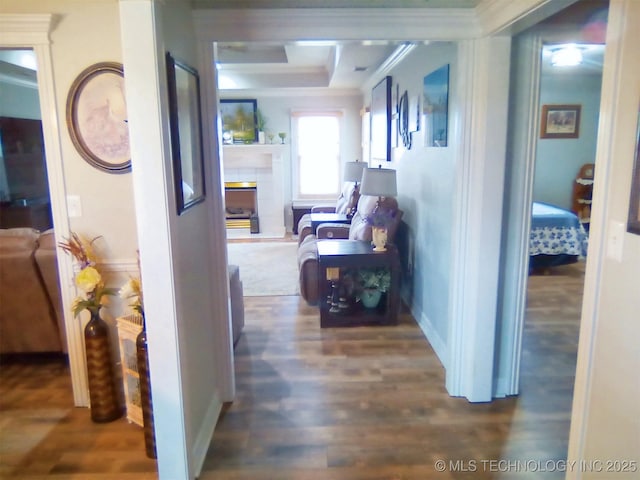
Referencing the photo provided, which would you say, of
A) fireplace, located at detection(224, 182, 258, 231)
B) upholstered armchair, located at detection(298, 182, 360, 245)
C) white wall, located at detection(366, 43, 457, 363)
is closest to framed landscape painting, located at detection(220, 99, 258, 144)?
fireplace, located at detection(224, 182, 258, 231)

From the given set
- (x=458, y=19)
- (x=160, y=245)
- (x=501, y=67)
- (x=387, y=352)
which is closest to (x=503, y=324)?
(x=387, y=352)

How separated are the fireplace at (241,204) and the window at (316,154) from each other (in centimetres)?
79

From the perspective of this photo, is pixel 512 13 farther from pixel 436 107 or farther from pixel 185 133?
pixel 185 133

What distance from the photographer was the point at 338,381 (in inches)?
116

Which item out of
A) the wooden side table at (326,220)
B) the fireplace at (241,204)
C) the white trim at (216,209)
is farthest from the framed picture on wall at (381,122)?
the white trim at (216,209)

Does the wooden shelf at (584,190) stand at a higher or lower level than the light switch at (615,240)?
lower

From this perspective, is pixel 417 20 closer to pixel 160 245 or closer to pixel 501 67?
pixel 501 67

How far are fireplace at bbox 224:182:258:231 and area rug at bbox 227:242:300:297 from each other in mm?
945

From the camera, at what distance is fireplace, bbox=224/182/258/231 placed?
802 cm

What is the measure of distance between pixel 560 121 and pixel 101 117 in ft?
21.4

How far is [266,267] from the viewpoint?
18.7 ft

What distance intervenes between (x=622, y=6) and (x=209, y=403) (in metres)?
2.44

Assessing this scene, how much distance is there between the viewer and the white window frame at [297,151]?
26.0 feet

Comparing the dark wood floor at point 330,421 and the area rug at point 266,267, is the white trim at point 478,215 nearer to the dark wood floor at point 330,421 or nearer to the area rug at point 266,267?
the dark wood floor at point 330,421
